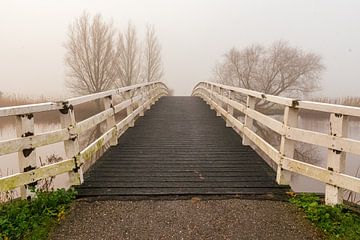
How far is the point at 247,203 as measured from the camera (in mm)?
3688

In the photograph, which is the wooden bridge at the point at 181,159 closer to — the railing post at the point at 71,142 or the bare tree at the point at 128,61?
the railing post at the point at 71,142

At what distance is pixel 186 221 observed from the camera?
10.7ft

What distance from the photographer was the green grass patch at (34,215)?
2.86m

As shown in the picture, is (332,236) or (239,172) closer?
(332,236)

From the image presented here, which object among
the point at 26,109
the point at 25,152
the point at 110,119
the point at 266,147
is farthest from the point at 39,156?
the point at 266,147

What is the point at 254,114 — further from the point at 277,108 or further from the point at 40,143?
the point at 277,108

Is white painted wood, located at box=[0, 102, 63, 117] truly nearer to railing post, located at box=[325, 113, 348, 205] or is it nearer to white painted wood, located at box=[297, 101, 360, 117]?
white painted wood, located at box=[297, 101, 360, 117]

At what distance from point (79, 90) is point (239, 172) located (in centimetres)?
3214

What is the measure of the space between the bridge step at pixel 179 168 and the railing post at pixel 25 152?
742 mm

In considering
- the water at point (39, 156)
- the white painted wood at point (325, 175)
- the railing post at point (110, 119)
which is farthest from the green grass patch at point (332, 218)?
the water at point (39, 156)

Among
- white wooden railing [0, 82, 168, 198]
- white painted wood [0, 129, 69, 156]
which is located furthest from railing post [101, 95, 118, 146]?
white painted wood [0, 129, 69, 156]

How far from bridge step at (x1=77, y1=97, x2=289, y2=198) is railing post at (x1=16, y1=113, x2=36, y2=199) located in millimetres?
742

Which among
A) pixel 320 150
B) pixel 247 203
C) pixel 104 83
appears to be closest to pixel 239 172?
pixel 247 203

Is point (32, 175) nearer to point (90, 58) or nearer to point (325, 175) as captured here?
point (325, 175)
